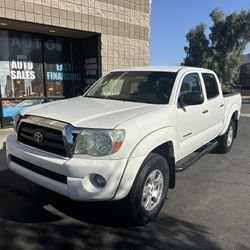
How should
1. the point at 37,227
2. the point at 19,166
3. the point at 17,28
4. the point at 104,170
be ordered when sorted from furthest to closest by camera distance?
the point at 17,28, the point at 19,166, the point at 37,227, the point at 104,170

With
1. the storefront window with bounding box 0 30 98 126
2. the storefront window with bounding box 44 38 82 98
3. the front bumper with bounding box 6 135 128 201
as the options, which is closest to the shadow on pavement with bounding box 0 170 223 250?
the front bumper with bounding box 6 135 128 201

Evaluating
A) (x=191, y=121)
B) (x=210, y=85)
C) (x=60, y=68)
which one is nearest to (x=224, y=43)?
(x=60, y=68)

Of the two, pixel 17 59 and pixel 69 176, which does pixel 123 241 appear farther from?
pixel 17 59

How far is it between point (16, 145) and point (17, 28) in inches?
240

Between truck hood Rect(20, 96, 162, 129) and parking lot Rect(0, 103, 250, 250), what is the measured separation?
1.01 meters

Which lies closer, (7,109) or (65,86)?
(7,109)

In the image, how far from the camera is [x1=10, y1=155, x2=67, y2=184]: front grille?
318cm

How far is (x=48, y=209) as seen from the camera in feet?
12.7

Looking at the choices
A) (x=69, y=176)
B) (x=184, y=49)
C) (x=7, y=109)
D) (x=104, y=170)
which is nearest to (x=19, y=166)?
(x=69, y=176)

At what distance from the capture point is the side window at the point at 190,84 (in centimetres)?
454

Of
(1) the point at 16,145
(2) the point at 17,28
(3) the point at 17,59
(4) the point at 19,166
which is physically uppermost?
(2) the point at 17,28

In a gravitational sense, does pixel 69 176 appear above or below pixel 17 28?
below

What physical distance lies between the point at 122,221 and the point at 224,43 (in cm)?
2884

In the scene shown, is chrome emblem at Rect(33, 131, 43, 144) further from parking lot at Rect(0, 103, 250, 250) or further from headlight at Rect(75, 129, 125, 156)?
parking lot at Rect(0, 103, 250, 250)
